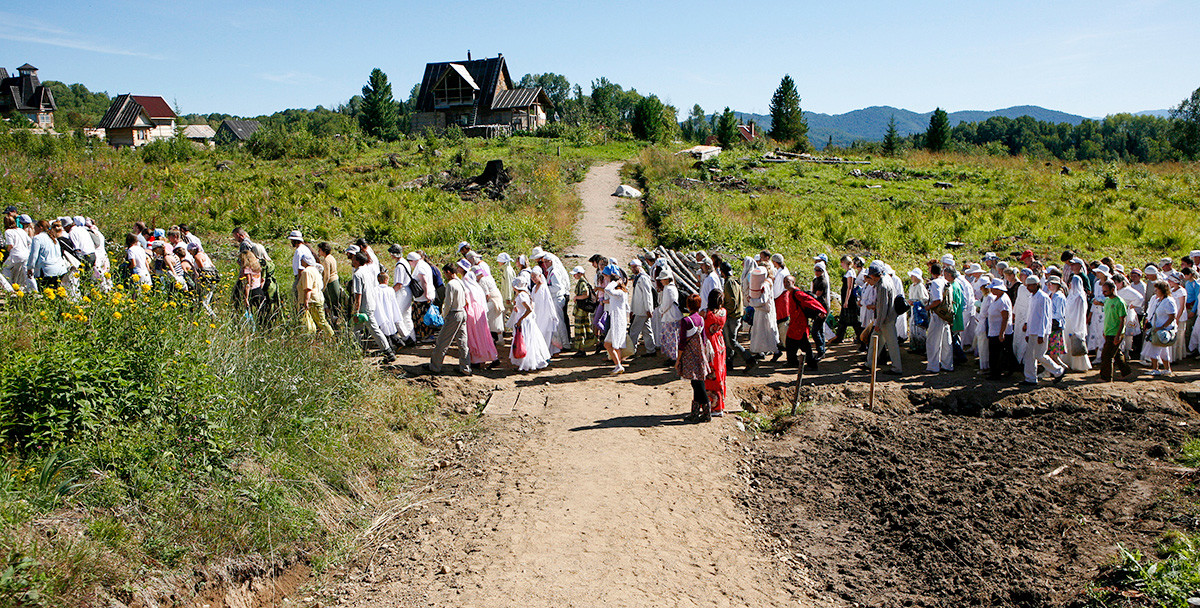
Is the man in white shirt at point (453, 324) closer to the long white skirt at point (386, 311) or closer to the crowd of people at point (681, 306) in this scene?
the crowd of people at point (681, 306)

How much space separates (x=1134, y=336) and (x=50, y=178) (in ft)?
84.7

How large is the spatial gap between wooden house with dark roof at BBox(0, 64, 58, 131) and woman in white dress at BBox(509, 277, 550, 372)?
80.5 metres

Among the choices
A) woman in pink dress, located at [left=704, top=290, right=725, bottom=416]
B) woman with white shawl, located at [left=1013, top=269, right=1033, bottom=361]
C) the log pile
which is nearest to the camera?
woman in pink dress, located at [left=704, top=290, right=725, bottom=416]

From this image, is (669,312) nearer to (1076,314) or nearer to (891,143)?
(1076,314)

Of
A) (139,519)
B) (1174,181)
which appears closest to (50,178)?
(139,519)

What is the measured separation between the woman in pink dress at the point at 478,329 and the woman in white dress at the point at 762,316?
3.73 m

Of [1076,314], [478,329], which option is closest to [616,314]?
[478,329]

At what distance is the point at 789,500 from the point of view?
7.12m

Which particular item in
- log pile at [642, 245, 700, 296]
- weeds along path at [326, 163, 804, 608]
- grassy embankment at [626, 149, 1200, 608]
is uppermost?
grassy embankment at [626, 149, 1200, 608]

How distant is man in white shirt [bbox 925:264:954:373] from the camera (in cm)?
1034

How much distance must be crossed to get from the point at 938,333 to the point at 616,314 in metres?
4.48

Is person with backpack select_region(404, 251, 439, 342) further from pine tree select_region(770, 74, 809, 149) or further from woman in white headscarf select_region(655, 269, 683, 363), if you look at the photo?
pine tree select_region(770, 74, 809, 149)

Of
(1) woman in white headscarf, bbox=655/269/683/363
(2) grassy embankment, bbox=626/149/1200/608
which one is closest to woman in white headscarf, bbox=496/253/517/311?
(1) woman in white headscarf, bbox=655/269/683/363

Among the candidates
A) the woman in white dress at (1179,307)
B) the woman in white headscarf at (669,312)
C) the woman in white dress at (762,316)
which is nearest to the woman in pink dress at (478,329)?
the woman in white headscarf at (669,312)
